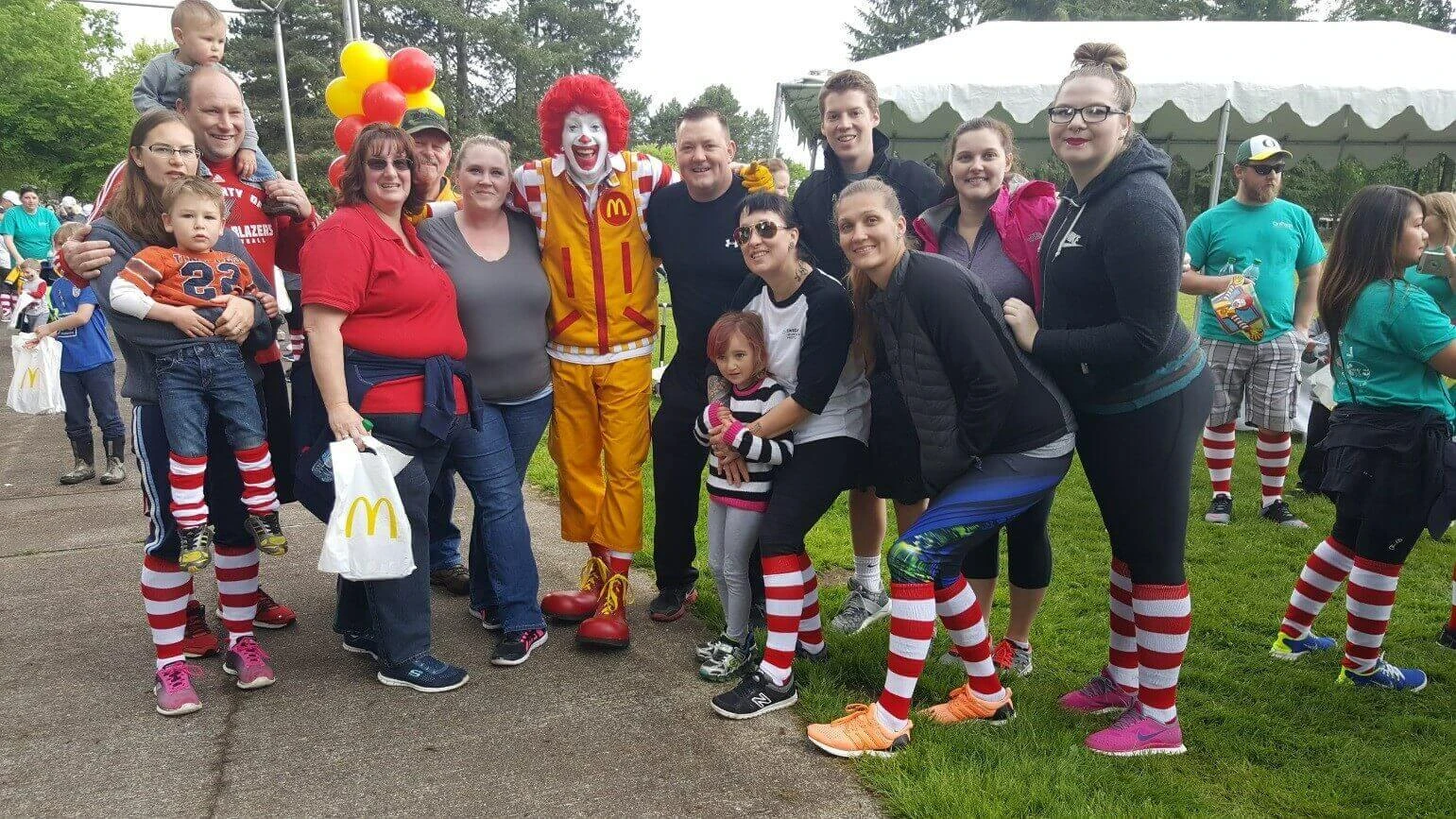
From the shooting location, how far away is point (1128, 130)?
268cm

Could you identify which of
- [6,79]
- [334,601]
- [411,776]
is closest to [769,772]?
[411,776]

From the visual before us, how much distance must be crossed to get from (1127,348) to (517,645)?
2423mm

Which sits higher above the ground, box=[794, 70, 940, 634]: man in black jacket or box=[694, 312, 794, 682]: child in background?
box=[794, 70, 940, 634]: man in black jacket

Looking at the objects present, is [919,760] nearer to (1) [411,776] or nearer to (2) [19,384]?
(1) [411,776]

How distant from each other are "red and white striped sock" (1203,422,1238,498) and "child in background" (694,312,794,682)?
347 cm

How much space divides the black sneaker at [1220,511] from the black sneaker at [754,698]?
337cm

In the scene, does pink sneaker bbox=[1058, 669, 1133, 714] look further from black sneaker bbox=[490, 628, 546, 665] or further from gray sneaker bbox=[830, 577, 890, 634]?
black sneaker bbox=[490, 628, 546, 665]

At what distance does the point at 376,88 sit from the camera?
585 cm

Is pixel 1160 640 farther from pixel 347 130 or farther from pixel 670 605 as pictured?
pixel 347 130

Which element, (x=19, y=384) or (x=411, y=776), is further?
(x=19, y=384)

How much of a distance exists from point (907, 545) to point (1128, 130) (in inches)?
53.6

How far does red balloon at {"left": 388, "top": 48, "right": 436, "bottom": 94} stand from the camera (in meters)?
6.14

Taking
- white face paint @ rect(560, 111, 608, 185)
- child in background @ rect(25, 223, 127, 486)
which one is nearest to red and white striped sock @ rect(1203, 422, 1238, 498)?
white face paint @ rect(560, 111, 608, 185)

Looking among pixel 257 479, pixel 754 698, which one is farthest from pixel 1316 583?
pixel 257 479
